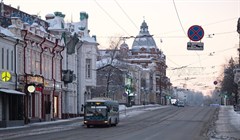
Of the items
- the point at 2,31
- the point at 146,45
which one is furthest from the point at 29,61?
the point at 146,45

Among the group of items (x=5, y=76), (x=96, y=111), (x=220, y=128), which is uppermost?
(x=5, y=76)

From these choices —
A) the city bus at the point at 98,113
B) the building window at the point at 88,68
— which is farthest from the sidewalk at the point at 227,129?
the building window at the point at 88,68

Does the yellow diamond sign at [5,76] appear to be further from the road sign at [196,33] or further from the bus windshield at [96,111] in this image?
the road sign at [196,33]

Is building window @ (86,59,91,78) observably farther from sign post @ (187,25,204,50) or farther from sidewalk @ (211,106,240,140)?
sign post @ (187,25,204,50)

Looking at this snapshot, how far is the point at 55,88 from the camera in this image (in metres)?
63.7

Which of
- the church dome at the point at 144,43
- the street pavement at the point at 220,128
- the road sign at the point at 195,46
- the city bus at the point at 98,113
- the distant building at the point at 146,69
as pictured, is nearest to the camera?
the road sign at the point at 195,46

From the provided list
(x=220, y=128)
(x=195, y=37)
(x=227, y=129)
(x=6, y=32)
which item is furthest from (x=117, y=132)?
(x=6, y=32)

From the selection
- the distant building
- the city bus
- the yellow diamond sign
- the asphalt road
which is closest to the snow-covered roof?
the yellow diamond sign

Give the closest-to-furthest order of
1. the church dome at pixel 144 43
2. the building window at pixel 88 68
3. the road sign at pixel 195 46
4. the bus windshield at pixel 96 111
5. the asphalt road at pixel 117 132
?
the road sign at pixel 195 46
the asphalt road at pixel 117 132
the bus windshield at pixel 96 111
the building window at pixel 88 68
the church dome at pixel 144 43

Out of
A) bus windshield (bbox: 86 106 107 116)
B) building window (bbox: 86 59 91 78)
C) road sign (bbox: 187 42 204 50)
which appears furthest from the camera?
building window (bbox: 86 59 91 78)

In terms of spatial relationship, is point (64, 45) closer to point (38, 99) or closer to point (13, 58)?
point (38, 99)

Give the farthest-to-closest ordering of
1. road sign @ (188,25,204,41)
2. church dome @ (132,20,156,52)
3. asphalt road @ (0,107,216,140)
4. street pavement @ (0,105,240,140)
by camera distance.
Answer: church dome @ (132,20,156,52) < street pavement @ (0,105,240,140) < asphalt road @ (0,107,216,140) < road sign @ (188,25,204,41)

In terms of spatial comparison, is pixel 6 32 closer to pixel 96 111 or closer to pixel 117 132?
pixel 96 111

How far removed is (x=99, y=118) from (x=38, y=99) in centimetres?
1240
